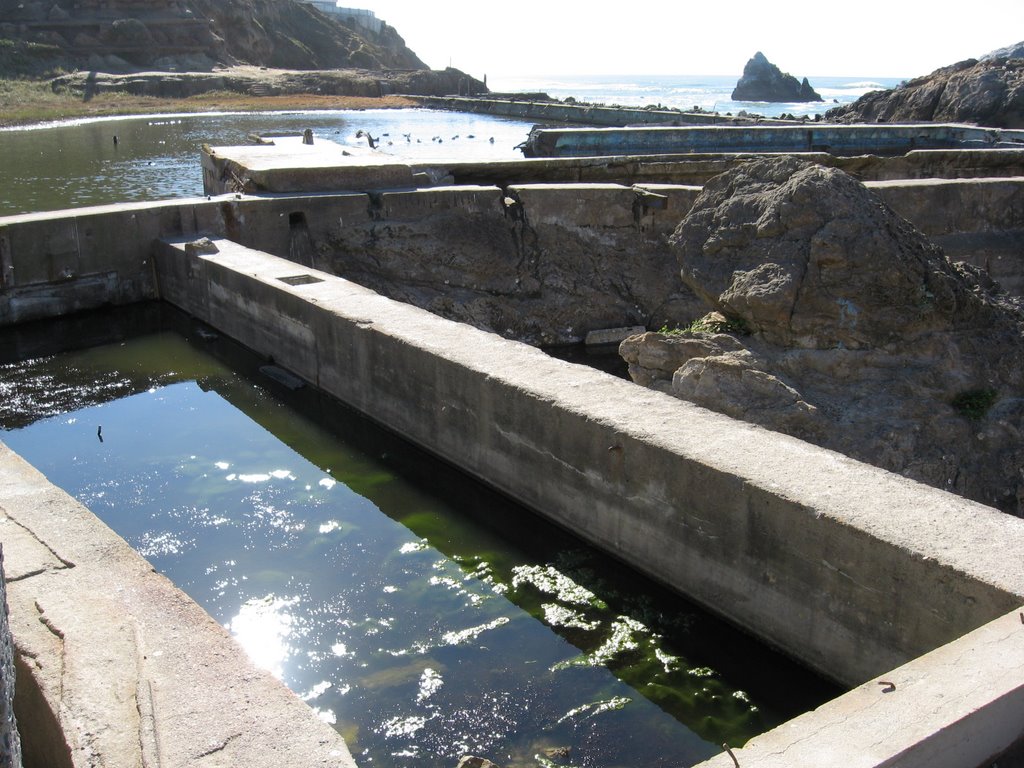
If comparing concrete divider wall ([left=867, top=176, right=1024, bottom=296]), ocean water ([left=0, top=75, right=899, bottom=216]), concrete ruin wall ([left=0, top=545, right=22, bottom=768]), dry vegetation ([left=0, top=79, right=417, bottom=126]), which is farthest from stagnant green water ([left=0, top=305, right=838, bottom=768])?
dry vegetation ([left=0, top=79, right=417, bottom=126])

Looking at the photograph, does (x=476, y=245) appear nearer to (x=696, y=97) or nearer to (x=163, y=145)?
(x=163, y=145)

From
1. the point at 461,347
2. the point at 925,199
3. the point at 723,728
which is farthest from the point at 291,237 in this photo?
the point at 723,728

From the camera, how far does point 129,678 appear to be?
10.6 ft

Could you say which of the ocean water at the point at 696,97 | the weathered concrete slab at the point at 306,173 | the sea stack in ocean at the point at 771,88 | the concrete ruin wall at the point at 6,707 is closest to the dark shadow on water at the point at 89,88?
the ocean water at the point at 696,97

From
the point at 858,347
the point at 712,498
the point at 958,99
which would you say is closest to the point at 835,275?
the point at 858,347

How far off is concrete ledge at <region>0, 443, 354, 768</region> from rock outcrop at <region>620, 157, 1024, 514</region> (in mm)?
3362

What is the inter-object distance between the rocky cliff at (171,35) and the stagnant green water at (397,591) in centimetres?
5168

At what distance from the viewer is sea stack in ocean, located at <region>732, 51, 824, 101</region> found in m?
98.2

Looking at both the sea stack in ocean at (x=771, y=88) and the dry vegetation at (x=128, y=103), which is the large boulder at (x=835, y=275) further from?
→ the sea stack in ocean at (x=771, y=88)

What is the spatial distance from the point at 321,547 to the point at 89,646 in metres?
2.34

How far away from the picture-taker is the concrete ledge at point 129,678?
9.57ft

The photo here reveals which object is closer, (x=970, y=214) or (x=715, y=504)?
(x=715, y=504)

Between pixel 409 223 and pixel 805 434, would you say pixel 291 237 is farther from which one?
pixel 805 434

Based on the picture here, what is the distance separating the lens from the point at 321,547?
566cm
